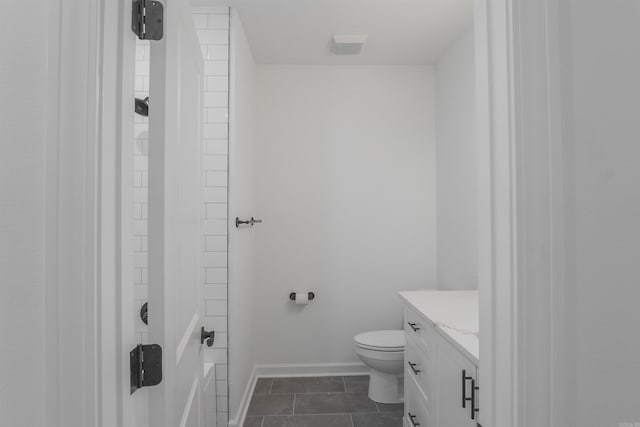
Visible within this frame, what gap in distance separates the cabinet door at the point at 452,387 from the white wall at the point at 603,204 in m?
0.65

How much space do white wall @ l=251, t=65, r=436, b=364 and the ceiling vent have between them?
1.05 feet

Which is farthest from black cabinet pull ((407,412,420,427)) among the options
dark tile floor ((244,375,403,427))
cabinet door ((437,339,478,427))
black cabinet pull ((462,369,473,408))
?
black cabinet pull ((462,369,473,408))

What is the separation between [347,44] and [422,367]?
2.19 m

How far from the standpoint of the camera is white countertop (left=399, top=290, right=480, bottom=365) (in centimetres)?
138

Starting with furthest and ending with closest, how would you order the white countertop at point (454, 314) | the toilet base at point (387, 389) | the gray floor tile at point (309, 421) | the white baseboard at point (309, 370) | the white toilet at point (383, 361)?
the white baseboard at point (309, 370)
the toilet base at point (387, 389)
the white toilet at point (383, 361)
the gray floor tile at point (309, 421)
the white countertop at point (454, 314)

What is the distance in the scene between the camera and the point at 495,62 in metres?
0.71

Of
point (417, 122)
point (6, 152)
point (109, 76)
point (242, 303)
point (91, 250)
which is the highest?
point (417, 122)

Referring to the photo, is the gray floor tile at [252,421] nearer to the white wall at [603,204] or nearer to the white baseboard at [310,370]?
the white baseboard at [310,370]

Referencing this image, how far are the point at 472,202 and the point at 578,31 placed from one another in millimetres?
1837

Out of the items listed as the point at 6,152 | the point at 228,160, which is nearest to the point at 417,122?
the point at 228,160

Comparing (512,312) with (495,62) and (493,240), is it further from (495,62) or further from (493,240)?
(495,62)

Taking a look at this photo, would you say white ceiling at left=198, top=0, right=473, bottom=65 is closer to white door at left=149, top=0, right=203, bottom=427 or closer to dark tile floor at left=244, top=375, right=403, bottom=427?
white door at left=149, top=0, right=203, bottom=427

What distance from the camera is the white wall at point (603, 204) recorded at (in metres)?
0.67

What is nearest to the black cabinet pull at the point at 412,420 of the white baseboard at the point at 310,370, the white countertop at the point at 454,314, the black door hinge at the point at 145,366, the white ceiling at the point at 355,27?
the white countertop at the point at 454,314
